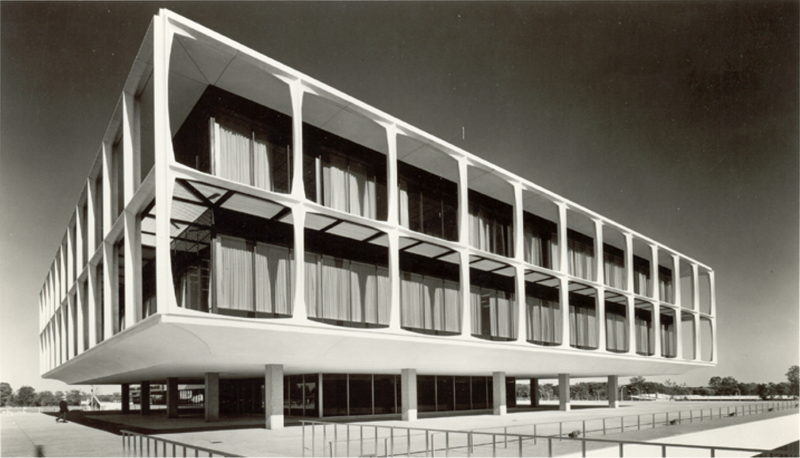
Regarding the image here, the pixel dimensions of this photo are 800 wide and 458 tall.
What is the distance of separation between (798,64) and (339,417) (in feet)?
78.8

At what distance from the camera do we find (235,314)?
71.1 ft

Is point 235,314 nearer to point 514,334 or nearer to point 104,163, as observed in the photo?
point 104,163

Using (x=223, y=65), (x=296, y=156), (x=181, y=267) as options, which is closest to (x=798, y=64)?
(x=296, y=156)

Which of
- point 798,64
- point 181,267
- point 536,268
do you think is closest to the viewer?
point 798,64

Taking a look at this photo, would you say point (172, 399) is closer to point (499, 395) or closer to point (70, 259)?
point (70, 259)

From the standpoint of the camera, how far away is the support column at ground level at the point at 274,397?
73.1 ft

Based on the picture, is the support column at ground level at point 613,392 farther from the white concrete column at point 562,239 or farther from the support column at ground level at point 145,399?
the support column at ground level at point 145,399

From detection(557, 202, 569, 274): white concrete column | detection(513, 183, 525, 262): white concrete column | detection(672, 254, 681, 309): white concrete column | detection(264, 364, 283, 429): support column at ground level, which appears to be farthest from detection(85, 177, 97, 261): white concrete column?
detection(672, 254, 681, 309): white concrete column

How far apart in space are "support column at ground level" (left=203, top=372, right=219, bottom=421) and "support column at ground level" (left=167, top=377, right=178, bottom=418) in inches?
241

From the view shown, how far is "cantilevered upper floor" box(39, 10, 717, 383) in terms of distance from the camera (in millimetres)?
19969

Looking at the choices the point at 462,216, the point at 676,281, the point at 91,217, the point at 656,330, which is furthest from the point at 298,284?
the point at 676,281

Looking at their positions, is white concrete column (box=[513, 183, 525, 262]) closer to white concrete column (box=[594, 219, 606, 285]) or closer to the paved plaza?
white concrete column (box=[594, 219, 606, 285])

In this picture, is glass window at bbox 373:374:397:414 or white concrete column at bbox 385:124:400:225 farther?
glass window at bbox 373:374:397:414

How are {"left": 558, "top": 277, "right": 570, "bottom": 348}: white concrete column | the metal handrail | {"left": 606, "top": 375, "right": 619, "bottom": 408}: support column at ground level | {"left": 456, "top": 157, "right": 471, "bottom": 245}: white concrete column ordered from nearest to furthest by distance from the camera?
the metal handrail → {"left": 456, "top": 157, "right": 471, "bottom": 245}: white concrete column → {"left": 558, "top": 277, "right": 570, "bottom": 348}: white concrete column → {"left": 606, "top": 375, "right": 619, "bottom": 408}: support column at ground level
